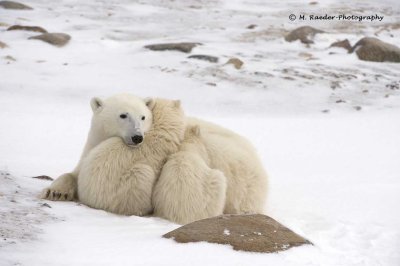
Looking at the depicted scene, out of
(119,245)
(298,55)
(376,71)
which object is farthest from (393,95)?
(119,245)

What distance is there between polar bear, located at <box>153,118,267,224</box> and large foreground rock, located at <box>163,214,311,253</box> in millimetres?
934

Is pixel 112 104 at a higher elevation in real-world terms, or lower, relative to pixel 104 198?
higher

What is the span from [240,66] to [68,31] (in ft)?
21.0

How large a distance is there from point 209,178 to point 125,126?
2.68ft

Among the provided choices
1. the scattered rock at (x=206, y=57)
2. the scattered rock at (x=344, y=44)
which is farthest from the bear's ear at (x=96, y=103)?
the scattered rock at (x=344, y=44)

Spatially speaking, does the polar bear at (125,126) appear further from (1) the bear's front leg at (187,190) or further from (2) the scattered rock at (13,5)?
(2) the scattered rock at (13,5)

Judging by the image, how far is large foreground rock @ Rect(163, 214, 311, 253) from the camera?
323cm

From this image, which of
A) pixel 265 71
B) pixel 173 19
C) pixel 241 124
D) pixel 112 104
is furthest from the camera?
pixel 173 19

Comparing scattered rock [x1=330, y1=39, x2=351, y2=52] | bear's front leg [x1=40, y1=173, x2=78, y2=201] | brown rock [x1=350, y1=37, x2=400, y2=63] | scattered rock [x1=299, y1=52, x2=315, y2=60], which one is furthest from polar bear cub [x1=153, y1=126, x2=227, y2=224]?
scattered rock [x1=330, y1=39, x2=351, y2=52]

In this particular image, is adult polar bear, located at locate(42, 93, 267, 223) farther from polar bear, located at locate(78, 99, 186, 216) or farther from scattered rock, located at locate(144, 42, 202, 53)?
scattered rock, located at locate(144, 42, 202, 53)

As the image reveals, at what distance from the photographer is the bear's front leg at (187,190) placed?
4.54 meters

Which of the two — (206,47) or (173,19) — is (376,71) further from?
(173,19)

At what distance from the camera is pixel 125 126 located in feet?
15.5

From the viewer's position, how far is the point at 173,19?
21.1m
